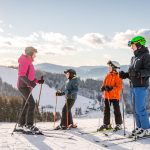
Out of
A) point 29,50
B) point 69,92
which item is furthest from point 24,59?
point 69,92

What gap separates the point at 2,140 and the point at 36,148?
4.45ft

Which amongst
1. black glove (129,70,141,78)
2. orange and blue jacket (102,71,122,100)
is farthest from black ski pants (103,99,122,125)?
black glove (129,70,141,78)

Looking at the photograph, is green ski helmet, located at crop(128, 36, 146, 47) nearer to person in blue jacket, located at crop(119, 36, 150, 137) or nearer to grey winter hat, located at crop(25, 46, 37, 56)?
person in blue jacket, located at crop(119, 36, 150, 137)

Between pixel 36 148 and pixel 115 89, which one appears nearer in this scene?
pixel 36 148

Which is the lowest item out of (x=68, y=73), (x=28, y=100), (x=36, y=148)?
(x=36, y=148)

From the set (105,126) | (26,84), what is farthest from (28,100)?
(105,126)

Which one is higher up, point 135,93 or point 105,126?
point 135,93

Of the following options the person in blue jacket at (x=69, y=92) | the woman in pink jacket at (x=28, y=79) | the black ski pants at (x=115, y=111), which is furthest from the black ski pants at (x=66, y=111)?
the woman in pink jacket at (x=28, y=79)

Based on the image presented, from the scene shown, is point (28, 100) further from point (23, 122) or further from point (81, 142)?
point (81, 142)

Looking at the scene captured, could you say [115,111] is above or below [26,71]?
below

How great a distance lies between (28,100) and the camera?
10.4 m

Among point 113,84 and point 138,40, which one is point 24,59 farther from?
point 138,40

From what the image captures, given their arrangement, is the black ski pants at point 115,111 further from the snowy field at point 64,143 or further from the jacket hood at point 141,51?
the jacket hood at point 141,51

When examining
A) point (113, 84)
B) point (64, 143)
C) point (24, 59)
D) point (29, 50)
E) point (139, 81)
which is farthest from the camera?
point (113, 84)
